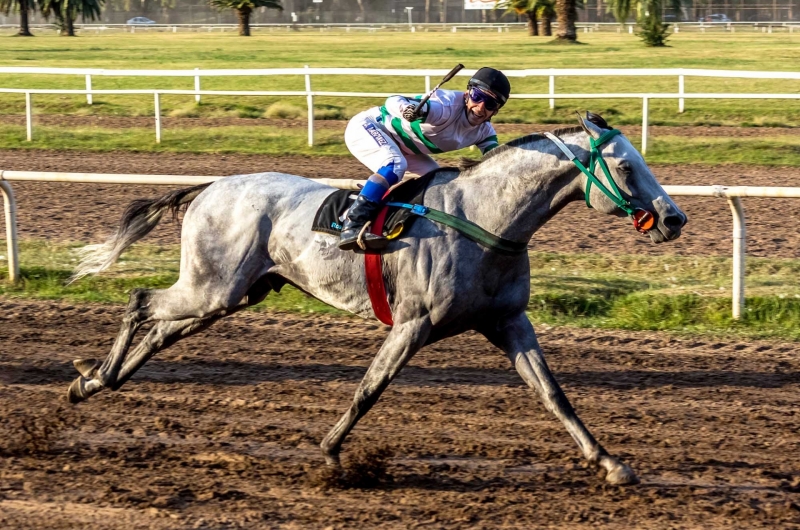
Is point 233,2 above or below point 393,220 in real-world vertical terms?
above

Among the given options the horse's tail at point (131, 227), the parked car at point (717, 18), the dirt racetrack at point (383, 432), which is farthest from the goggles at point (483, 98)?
the parked car at point (717, 18)

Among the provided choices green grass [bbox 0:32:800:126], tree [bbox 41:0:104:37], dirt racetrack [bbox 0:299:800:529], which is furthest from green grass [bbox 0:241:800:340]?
tree [bbox 41:0:104:37]

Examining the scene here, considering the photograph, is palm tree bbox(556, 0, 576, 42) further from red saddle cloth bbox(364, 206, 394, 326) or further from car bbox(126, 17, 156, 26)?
car bbox(126, 17, 156, 26)

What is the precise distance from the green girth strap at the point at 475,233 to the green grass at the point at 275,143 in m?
9.65

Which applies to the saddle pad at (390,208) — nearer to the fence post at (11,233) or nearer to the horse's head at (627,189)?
the horse's head at (627,189)

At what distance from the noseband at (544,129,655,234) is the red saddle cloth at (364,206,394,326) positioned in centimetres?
87

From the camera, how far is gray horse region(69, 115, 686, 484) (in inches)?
180

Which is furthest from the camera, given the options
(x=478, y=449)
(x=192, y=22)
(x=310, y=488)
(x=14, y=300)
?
(x=192, y=22)

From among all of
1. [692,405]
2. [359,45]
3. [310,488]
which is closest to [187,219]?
[310,488]

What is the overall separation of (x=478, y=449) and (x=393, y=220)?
112cm

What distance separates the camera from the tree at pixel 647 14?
125 ft

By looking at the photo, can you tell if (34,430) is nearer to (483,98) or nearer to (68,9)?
(483,98)

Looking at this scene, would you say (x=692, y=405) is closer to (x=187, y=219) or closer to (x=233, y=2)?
(x=187, y=219)

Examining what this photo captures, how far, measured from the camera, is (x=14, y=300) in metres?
8.23
